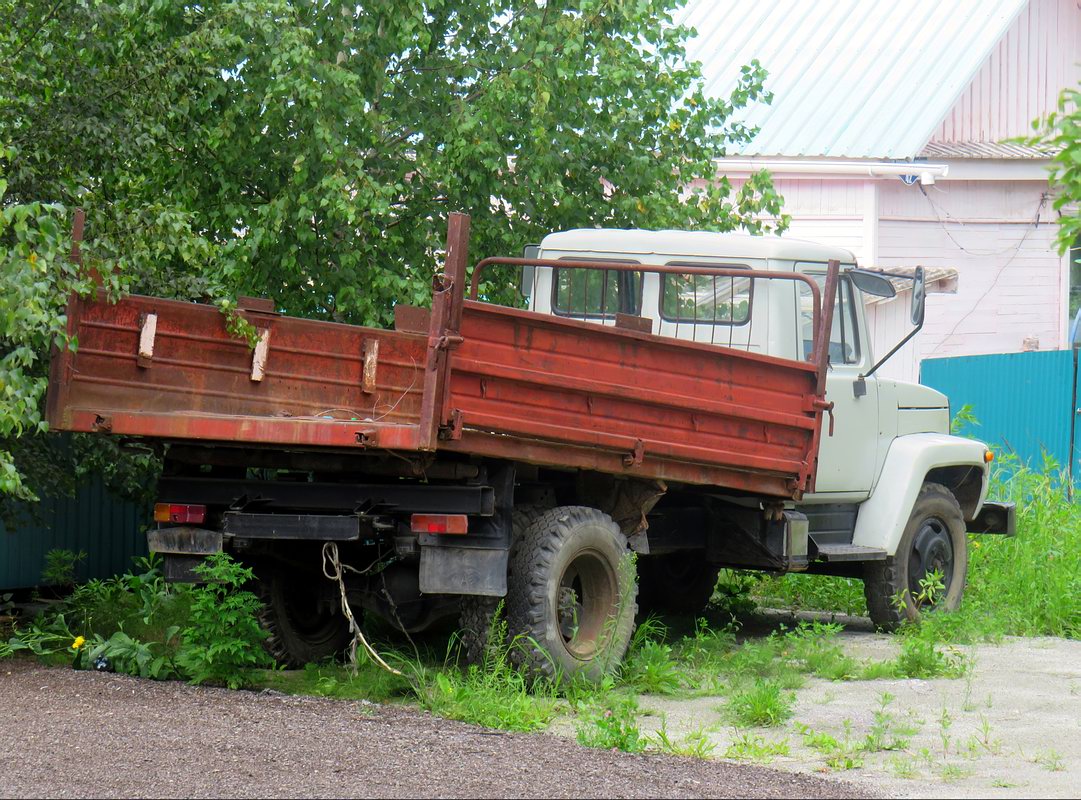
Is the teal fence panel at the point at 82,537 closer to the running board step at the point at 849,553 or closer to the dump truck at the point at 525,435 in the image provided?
the dump truck at the point at 525,435

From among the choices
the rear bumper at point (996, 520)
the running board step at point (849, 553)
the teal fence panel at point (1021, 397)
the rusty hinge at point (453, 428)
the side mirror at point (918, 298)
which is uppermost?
the teal fence panel at point (1021, 397)

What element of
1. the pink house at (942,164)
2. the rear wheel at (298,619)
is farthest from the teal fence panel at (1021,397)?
the rear wheel at (298,619)

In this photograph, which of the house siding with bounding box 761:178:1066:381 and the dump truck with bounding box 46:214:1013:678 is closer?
the dump truck with bounding box 46:214:1013:678

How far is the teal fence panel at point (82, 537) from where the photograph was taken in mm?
11469

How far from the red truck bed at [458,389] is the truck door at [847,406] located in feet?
2.61

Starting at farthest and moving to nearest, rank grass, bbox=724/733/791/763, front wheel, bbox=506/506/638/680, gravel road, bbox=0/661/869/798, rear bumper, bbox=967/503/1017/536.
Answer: rear bumper, bbox=967/503/1017/536, front wheel, bbox=506/506/638/680, grass, bbox=724/733/791/763, gravel road, bbox=0/661/869/798

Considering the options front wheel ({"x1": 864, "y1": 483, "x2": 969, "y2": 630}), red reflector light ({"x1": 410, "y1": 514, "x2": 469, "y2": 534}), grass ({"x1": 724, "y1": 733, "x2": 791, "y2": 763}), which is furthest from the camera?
front wheel ({"x1": 864, "y1": 483, "x2": 969, "y2": 630})

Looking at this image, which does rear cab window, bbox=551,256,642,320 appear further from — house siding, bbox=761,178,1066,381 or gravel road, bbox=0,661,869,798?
house siding, bbox=761,178,1066,381

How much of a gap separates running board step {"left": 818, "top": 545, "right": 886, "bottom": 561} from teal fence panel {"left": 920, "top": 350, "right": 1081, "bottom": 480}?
22.9 feet

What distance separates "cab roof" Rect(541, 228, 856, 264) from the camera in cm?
952

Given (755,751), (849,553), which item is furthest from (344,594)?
(849,553)

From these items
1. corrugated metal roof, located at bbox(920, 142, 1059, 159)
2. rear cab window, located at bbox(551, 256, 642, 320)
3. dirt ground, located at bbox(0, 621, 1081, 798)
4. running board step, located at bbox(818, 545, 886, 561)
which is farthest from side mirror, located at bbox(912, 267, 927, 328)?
corrugated metal roof, located at bbox(920, 142, 1059, 159)

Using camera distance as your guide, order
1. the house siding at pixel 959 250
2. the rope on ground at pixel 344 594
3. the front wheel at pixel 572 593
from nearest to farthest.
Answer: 1. the front wheel at pixel 572 593
2. the rope on ground at pixel 344 594
3. the house siding at pixel 959 250

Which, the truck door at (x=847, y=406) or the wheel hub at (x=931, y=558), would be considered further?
the wheel hub at (x=931, y=558)
